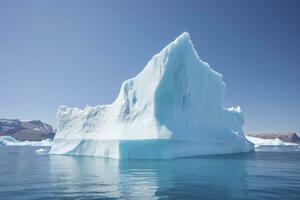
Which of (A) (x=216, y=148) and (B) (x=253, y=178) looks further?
(A) (x=216, y=148)

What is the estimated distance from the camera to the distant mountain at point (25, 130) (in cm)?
11006

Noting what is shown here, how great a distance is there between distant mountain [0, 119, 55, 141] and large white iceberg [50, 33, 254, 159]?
80998 millimetres

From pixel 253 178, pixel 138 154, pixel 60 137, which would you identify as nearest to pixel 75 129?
pixel 60 137

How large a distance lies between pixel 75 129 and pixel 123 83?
26.9 ft

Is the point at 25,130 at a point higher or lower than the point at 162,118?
higher

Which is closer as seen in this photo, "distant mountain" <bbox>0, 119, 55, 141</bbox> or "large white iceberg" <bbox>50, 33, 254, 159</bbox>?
"large white iceberg" <bbox>50, 33, 254, 159</bbox>

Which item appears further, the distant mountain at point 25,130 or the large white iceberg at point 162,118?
the distant mountain at point 25,130

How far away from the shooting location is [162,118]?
969 inches

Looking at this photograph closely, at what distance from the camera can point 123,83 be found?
2891 centimetres

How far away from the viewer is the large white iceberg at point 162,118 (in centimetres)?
2450

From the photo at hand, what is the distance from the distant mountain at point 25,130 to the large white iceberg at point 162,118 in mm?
80998

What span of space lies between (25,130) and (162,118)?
104 meters

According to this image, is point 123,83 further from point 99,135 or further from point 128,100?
point 99,135

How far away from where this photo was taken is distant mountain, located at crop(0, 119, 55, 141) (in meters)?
110
